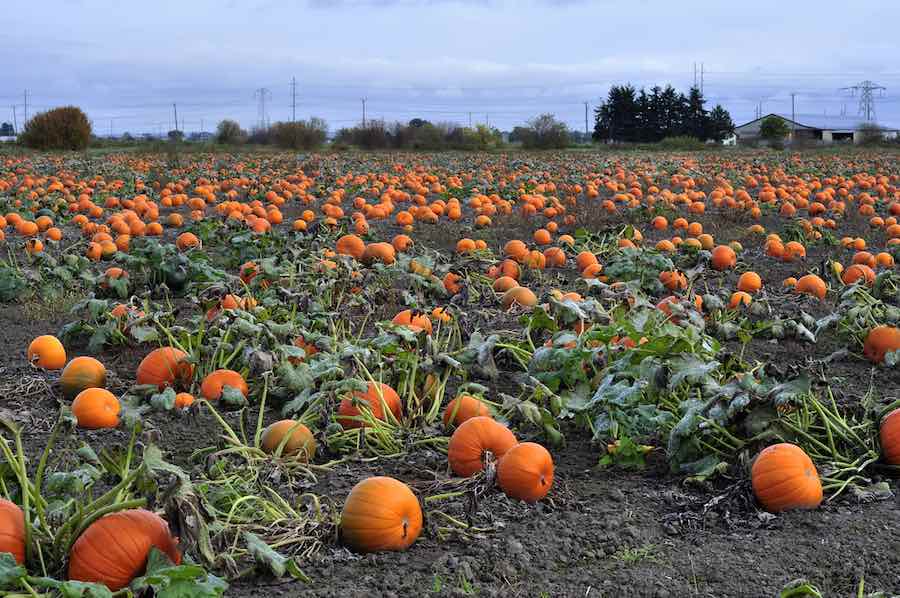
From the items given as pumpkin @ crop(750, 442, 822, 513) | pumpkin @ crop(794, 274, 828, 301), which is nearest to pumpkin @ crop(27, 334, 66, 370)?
pumpkin @ crop(750, 442, 822, 513)

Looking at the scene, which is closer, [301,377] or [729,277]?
[301,377]

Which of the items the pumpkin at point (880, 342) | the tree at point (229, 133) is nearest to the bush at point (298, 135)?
the tree at point (229, 133)

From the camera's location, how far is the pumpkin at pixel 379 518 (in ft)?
10.1

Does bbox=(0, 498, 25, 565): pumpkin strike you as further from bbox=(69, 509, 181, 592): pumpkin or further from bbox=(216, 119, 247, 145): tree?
bbox=(216, 119, 247, 145): tree

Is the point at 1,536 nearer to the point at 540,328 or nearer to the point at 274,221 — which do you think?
the point at 540,328

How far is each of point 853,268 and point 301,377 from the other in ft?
15.5

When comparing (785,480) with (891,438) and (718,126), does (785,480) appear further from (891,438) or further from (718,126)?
(718,126)

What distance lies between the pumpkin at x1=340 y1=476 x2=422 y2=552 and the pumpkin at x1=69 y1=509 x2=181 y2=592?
0.61 metres

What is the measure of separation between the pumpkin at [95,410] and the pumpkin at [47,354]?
99 centimetres

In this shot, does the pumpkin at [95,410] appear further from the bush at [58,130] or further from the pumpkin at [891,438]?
the bush at [58,130]

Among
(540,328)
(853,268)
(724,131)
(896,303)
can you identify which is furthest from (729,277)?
(724,131)

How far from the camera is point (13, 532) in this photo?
8.69ft

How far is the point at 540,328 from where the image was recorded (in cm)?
507

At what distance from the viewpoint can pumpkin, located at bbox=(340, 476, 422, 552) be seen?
3.09 m
